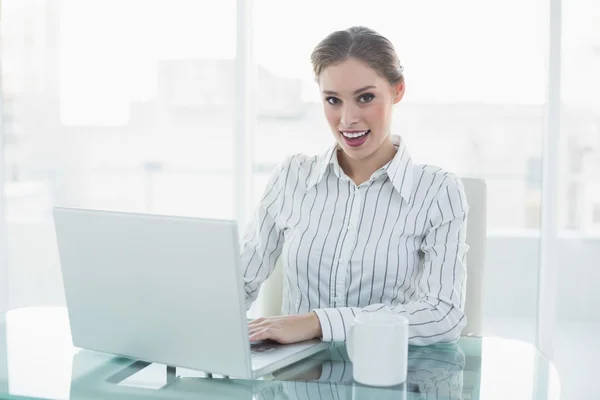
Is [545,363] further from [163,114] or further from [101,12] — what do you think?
[101,12]

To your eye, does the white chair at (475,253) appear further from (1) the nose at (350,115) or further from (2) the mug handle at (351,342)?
(2) the mug handle at (351,342)

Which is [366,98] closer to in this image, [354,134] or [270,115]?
[354,134]

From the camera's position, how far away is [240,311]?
106 centimetres

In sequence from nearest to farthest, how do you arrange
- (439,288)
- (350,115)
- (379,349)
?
(379,349)
(439,288)
(350,115)

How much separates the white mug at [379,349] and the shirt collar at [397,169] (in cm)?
59

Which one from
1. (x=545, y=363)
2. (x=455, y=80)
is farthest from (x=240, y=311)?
(x=455, y=80)

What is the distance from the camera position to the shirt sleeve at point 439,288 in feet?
4.47

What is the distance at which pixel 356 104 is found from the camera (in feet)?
5.37

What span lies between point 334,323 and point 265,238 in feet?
1.70

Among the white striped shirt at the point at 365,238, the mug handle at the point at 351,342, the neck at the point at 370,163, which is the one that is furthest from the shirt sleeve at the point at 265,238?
the mug handle at the point at 351,342

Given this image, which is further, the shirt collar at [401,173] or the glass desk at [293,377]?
the shirt collar at [401,173]

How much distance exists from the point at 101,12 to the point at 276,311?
184cm

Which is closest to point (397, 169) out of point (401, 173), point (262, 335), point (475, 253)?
point (401, 173)

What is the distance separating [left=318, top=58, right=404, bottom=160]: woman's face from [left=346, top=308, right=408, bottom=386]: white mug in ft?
2.07
